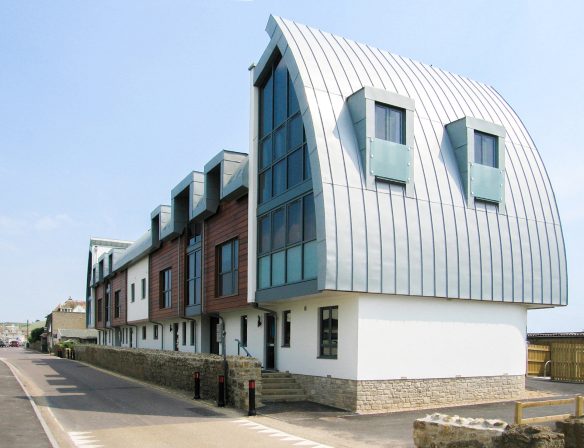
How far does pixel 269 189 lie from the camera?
20094mm

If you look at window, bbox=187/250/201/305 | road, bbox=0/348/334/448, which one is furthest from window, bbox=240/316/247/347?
road, bbox=0/348/334/448

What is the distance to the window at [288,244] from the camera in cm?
1722

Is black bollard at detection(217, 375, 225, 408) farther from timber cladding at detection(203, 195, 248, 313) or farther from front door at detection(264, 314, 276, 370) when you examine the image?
timber cladding at detection(203, 195, 248, 313)

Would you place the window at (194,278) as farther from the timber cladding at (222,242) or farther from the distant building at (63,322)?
the distant building at (63,322)

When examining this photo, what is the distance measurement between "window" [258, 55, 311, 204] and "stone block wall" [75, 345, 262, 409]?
547 cm

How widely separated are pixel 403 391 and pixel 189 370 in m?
7.08

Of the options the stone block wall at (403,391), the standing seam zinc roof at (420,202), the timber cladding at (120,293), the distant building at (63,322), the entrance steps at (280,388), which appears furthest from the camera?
the distant building at (63,322)

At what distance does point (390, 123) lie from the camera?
702 inches

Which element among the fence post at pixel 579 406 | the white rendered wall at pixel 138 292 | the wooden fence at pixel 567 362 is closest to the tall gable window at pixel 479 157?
the wooden fence at pixel 567 362

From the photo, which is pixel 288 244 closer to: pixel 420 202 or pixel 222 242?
pixel 420 202

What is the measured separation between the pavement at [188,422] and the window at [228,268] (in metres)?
4.69

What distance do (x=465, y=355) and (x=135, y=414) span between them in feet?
31.4

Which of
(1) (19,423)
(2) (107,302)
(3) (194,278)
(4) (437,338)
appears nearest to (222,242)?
(3) (194,278)

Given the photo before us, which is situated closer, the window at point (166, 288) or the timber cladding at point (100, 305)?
the window at point (166, 288)
